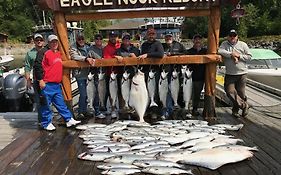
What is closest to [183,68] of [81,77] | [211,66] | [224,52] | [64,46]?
[211,66]

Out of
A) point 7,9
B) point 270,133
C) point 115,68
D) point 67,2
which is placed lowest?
point 270,133

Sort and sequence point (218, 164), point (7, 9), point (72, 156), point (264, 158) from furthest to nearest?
point (7, 9) < point (72, 156) < point (264, 158) < point (218, 164)

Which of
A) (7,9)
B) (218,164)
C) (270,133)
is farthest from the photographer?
(7,9)

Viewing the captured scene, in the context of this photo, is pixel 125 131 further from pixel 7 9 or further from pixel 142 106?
pixel 7 9

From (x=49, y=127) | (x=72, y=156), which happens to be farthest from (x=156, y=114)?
(x=72, y=156)

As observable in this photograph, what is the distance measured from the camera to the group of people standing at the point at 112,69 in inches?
254

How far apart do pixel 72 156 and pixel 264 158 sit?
99.0 inches

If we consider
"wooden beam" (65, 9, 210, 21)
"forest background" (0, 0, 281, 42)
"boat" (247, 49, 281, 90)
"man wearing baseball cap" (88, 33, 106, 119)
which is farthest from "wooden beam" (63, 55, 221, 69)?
"forest background" (0, 0, 281, 42)

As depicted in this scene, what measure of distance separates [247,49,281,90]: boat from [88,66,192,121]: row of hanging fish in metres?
6.20

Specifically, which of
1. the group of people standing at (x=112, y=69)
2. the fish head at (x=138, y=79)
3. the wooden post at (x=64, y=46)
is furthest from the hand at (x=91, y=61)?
the fish head at (x=138, y=79)

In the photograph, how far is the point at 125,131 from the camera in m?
5.98

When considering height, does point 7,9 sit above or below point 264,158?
above

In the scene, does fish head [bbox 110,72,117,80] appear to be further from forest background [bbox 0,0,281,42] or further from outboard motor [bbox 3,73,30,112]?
forest background [bbox 0,0,281,42]

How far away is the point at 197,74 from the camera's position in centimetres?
717
